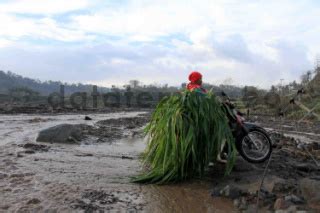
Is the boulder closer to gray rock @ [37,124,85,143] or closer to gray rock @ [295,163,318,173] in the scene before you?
gray rock @ [295,163,318,173]

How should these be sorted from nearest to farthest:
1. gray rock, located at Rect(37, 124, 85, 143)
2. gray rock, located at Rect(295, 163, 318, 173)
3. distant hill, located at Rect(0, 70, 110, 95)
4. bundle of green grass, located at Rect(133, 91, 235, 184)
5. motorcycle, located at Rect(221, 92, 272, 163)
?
1. bundle of green grass, located at Rect(133, 91, 235, 184)
2. gray rock, located at Rect(295, 163, 318, 173)
3. motorcycle, located at Rect(221, 92, 272, 163)
4. gray rock, located at Rect(37, 124, 85, 143)
5. distant hill, located at Rect(0, 70, 110, 95)

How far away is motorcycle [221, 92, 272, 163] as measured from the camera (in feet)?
24.6

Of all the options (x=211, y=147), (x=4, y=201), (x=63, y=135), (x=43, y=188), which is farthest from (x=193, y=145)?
(x=63, y=135)

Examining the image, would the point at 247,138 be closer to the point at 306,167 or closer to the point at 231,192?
the point at 306,167

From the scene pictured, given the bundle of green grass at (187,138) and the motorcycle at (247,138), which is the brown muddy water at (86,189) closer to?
the bundle of green grass at (187,138)

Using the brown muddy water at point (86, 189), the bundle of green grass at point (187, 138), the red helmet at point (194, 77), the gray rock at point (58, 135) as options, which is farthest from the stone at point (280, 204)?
the gray rock at point (58, 135)

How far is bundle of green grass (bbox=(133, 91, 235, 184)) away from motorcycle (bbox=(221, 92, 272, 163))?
479 mm

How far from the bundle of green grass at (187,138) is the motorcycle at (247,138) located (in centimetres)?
48

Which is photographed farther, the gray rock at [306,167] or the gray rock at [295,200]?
the gray rock at [306,167]

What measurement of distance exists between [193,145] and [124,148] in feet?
15.9

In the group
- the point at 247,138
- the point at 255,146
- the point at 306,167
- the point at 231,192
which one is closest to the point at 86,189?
the point at 231,192

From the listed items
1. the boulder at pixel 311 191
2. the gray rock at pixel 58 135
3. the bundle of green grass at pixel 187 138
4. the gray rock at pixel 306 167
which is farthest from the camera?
the gray rock at pixel 58 135

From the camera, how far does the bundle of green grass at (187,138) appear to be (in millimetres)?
6508

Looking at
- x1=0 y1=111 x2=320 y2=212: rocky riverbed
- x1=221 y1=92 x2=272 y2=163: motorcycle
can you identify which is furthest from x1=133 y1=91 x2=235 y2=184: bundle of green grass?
x1=221 y1=92 x2=272 y2=163: motorcycle
